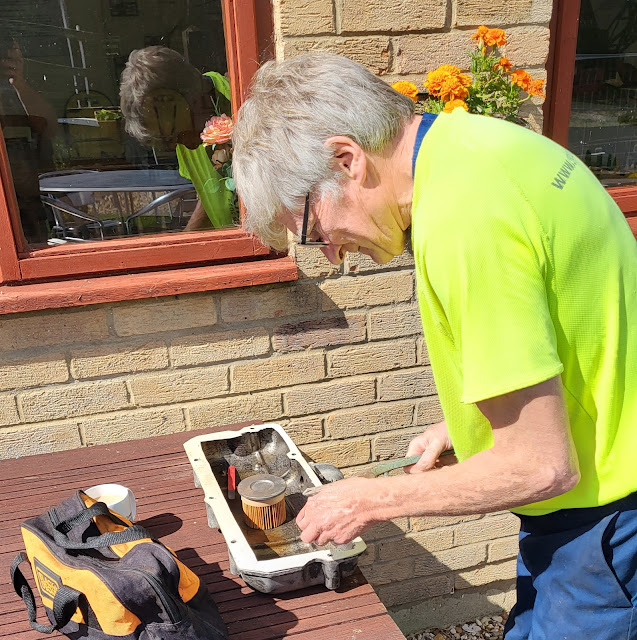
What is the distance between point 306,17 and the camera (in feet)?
7.11

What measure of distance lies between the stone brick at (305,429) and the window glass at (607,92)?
1.65 m

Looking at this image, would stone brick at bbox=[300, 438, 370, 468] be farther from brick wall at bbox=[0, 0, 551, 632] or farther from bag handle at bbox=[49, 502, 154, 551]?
bag handle at bbox=[49, 502, 154, 551]

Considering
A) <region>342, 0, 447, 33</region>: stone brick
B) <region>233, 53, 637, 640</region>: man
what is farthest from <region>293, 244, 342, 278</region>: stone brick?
<region>233, 53, 637, 640</region>: man

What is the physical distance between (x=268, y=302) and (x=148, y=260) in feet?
1.54

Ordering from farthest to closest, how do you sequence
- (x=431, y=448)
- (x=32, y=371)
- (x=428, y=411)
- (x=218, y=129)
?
(x=428, y=411), (x=218, y=129), (x=32, y=371), (x=431, y=448)

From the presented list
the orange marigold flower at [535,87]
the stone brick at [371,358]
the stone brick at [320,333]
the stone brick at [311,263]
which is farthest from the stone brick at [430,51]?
the stone brick at [371,358]

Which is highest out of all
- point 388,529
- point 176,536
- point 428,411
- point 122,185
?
point 122,185

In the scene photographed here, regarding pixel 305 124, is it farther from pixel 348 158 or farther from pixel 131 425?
pixel 131 425

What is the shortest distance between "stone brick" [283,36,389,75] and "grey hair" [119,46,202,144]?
0.38m

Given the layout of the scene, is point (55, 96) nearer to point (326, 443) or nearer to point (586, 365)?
point (326, 443)

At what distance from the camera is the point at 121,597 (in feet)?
4.09

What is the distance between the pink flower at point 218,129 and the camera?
2377 millimetres

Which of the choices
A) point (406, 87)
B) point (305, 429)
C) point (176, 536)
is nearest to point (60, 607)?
point (176, 536)

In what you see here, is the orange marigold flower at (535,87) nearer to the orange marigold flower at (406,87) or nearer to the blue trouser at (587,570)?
the orange marigold flower at (406,87)
